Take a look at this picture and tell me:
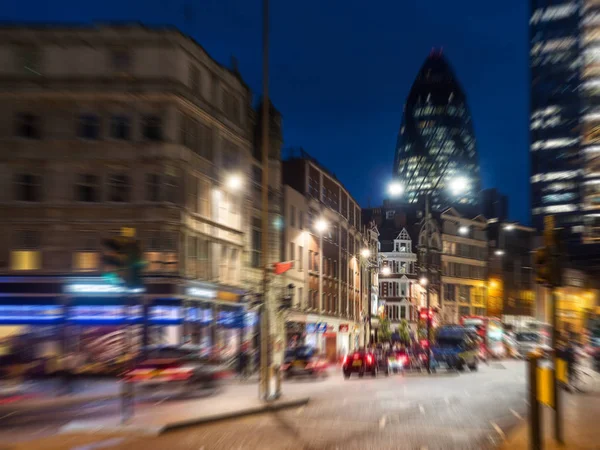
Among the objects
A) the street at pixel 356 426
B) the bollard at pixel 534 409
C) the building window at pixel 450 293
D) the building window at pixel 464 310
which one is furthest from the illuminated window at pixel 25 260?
the building window at pixel 464 310

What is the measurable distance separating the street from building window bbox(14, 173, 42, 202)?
16.6 meters

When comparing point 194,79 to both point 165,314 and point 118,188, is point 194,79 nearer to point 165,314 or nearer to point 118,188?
point 118,188

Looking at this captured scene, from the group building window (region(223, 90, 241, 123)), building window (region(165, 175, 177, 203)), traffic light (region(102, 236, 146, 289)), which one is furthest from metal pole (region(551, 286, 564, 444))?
building window (region(223, 90, 241, 123))

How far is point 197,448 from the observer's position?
13.4 m

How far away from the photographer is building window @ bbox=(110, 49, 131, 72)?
36594 millimetres

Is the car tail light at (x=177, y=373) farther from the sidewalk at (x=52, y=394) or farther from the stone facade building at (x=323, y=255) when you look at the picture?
the stone facade building at (x=323, y=255)

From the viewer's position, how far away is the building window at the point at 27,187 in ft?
117

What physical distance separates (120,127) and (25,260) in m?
7.69

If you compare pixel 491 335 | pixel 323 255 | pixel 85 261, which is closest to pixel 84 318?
pixel 85 261

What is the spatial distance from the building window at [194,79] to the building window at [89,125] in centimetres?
505

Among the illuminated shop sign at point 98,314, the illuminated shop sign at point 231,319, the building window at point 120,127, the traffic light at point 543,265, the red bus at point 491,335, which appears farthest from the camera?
the red bus at point 491,335

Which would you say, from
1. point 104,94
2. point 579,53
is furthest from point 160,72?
point 579,53

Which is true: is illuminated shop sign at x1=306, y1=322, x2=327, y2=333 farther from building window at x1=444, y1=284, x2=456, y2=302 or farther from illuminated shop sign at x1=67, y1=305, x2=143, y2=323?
building window at x1=444, y1=284, x2=456, y2=302

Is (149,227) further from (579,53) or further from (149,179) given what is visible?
(579,53)
